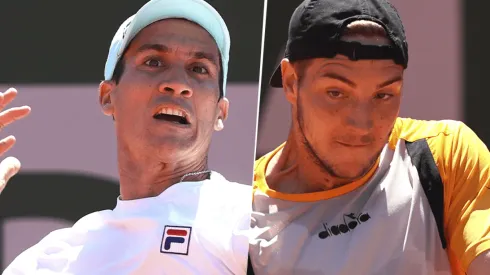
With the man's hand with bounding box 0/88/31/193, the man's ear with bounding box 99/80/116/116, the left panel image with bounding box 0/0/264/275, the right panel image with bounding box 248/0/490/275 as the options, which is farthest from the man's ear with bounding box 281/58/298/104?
the man's hand with bounding box 0/88/31/193

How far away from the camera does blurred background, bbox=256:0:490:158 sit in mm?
1367

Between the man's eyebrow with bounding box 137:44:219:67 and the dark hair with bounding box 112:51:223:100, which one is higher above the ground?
the man's eyebrow with bounding box 137:44:219:67

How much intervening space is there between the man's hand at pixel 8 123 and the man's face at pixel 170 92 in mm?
188

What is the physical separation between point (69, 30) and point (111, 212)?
0.43 m

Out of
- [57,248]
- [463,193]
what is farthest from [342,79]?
[57,248]

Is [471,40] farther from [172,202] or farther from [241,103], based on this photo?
[172,202]

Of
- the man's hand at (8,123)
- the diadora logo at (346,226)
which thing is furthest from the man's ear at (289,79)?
the man's hand at (8,123)

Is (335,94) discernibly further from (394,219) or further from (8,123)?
(8,123)

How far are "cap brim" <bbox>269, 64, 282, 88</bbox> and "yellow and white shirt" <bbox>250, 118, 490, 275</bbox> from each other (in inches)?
8.6

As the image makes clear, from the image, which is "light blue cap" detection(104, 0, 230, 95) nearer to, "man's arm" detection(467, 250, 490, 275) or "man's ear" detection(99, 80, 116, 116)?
"man's ear" detection(99, 80, 116, 116)

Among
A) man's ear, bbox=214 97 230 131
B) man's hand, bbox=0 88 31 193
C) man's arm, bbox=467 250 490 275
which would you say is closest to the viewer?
man's arm, bbox=467 250 490 275

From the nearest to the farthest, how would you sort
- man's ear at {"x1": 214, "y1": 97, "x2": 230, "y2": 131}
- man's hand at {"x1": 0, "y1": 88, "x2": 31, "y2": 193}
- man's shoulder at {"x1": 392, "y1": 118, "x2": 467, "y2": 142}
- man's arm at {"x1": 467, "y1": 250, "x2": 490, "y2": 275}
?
man's arm at {"x1": 467, "y1": 250, "x2": 490, "y2": 275}
man's shoulder at {"x1": 392, "y1": 118, "x2": 467, "y2": 142}
man's hand at {"x1": 0, "y1": 88, "x2": 31, "y2": 193}
man's ear at {"x1": 214, "y1": 97, "x2": 230, "y2": 131}

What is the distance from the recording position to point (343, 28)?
1.09 m

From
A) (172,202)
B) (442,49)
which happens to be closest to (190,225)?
(172,202)
